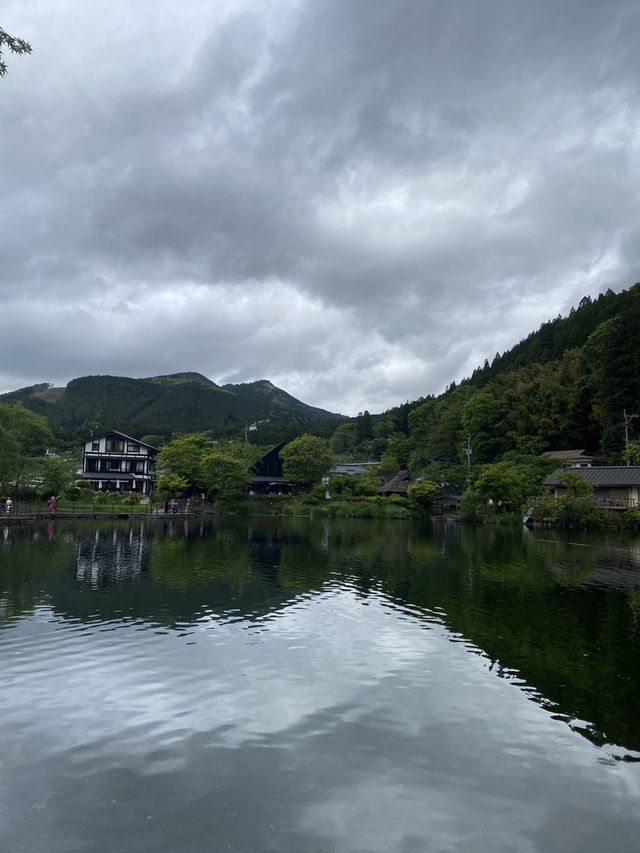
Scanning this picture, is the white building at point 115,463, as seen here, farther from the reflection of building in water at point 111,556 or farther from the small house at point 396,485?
the reflection of building in water at point 111,556

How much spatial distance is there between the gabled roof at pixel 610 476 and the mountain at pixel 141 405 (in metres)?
104

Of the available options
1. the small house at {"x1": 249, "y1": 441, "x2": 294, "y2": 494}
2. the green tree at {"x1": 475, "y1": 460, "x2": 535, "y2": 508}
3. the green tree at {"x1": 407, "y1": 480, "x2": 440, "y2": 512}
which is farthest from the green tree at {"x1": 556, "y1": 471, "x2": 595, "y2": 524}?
the small house at {"x1": 249, "y1": 441, "x2": 294, "y2": 494}

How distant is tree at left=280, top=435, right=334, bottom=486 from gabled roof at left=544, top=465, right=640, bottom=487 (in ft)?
85.0

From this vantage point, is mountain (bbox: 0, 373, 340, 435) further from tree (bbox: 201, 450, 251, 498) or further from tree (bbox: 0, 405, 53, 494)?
tree (bbox: 201, 450, 251, 498)

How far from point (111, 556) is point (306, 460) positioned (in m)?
43.5

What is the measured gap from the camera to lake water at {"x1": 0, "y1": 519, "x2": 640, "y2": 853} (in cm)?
488

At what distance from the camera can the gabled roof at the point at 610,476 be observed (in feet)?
147

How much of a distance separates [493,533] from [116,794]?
117ft

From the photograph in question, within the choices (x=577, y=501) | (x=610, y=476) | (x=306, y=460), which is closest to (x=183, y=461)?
(x=306, y=460)

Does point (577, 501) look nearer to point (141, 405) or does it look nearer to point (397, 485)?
point (397, 485)

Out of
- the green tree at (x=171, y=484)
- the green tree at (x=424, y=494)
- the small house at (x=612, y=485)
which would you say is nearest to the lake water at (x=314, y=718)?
the small house at (x=612, y=485)

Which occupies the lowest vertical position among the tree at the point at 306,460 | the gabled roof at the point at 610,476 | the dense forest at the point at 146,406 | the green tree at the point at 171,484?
the green tree at the point at 171,484

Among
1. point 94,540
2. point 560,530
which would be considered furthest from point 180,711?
point 560,530

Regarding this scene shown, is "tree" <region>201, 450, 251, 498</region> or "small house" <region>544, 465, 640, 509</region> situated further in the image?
"tree" <region>201, 450, 251, 498</region>
